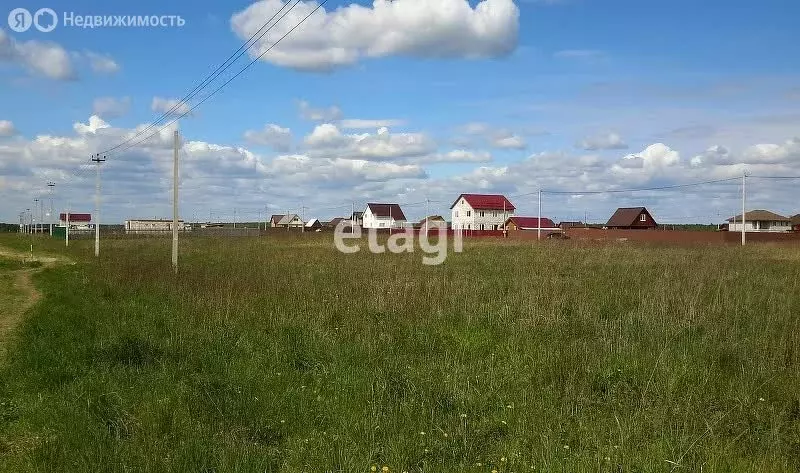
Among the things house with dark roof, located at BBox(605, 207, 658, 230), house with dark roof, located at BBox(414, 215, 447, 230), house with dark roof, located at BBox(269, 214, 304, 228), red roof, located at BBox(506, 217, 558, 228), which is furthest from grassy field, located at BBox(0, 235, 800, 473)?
house with dark roof, located at BBox(269, 214, 304, 228)

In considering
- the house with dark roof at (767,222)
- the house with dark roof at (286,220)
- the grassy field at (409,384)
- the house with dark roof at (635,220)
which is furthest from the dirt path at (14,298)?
the house with dark roof at (286,220)

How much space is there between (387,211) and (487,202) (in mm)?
20985

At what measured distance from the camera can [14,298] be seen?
15469 millimetres

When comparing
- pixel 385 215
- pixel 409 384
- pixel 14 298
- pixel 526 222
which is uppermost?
pixel 385 215

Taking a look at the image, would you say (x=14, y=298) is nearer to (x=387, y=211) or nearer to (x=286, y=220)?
(x=387, y=211)

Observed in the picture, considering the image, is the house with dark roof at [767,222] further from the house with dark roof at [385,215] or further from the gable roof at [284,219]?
the gable roof at [284,219]

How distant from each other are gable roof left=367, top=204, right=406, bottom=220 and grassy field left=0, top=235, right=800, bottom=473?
95.0m

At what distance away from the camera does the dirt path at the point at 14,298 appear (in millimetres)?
11031

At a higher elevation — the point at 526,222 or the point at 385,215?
the point at 385,215

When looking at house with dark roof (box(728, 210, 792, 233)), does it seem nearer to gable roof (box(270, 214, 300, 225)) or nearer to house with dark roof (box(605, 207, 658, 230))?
house with dark roof (box(605, 207, 658, 230))

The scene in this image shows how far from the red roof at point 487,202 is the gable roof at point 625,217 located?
16309 millimetres

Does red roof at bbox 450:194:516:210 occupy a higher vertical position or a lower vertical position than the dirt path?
higher

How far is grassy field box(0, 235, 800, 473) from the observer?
479 cm

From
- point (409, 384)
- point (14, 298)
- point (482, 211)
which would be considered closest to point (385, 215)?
point (482, 211)
